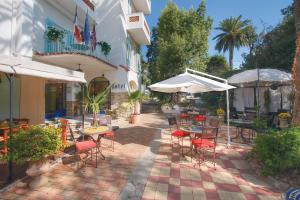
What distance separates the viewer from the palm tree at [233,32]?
31.9 metres

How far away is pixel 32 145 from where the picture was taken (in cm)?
411

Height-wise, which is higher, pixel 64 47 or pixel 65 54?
pixel 64 47

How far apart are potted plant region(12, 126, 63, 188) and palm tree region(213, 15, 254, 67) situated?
31.1m

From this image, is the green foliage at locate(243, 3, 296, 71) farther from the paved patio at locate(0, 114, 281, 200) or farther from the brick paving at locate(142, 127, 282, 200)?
the paved patio at locate(0, 114, 281, 200)

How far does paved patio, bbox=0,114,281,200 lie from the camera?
161 inches

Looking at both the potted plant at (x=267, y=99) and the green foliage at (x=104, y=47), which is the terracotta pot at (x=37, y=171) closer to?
the green foliage at (x=104, y=47)

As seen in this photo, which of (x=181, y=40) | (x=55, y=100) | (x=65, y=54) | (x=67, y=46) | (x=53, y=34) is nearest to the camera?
(x=65, y=54)

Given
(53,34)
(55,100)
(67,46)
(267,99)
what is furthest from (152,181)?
(267,99)

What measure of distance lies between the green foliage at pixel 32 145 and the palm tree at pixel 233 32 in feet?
102

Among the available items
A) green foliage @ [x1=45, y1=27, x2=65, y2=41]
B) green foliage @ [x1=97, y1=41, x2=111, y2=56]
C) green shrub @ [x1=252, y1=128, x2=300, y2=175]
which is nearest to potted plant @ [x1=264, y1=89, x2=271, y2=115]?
green shrub @ [x1=252, y1=128, x2=300, y2=175]

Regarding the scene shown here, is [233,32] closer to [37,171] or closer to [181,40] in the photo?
[181,40]

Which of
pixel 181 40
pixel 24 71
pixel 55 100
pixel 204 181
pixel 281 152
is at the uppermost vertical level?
pixel 181 40

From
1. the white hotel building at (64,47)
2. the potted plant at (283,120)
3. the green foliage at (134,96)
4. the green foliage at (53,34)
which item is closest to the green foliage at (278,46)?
the potted plant at (283,120)

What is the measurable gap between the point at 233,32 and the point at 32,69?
32.9 meters
